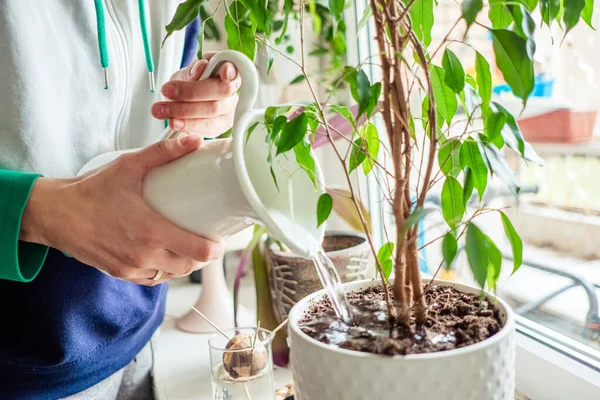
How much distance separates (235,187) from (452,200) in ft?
0.63

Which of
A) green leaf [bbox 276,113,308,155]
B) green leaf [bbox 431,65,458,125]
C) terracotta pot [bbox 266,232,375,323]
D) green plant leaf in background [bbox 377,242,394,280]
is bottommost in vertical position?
terracotta pot [bbox 266,232,375,323]

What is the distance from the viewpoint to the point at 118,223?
0.62m

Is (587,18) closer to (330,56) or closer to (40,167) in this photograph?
(40,167)

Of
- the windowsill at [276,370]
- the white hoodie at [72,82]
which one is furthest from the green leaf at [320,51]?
the windowsill at [276,370]

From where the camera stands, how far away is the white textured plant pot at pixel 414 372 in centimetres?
47

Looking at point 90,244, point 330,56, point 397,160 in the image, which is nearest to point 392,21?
point 397,160

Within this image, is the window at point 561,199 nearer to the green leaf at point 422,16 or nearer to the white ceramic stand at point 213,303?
the green leaf at point 422,16

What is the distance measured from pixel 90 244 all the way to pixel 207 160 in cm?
19

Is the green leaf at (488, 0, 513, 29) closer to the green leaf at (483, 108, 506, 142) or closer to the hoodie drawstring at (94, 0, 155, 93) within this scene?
the green leaf at (483, 108, 506, 142)

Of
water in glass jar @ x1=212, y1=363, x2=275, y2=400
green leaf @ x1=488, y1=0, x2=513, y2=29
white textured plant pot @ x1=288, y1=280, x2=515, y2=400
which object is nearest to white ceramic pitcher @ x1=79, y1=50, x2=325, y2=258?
white textured plant pot @ x1=288, y1=280, x2=515, y2=400

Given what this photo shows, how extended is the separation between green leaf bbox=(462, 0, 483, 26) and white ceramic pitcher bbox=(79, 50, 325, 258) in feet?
0.75

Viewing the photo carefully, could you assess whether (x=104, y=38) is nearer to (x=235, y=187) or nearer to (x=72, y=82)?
(x=72, y=82)

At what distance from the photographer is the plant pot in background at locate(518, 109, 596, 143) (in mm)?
867

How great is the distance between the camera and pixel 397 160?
0.52 metres
